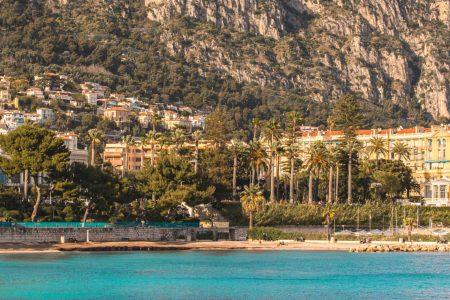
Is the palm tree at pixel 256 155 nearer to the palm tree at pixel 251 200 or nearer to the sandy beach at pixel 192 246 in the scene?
the palm tree at pixel 251 200

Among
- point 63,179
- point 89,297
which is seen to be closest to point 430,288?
point 89,297

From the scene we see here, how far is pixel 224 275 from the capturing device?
4198 inches

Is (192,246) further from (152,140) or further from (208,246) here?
(152,140)

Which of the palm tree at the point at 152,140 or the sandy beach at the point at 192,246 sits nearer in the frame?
the sandy beach at the point at 192,246

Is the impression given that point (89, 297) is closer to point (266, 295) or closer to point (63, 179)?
point (266, 295)

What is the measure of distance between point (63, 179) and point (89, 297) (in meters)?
43.5

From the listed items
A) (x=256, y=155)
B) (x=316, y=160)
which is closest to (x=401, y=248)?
→ (x=316, y=160)

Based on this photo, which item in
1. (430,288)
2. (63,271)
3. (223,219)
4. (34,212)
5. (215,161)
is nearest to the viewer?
(430,288)

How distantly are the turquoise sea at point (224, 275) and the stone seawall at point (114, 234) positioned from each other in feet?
11.6

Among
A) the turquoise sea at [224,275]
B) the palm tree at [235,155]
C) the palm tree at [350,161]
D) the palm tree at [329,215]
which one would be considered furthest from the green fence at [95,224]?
the palm tree at [350,161]

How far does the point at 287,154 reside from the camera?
164250 millimetres

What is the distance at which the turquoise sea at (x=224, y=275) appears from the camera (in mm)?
92062

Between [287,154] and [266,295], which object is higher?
[287,154]

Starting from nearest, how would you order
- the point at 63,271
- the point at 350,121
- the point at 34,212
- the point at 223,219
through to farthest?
the point at 63,271, the point at 34,212, the point at 223,219, the point at 350,121
